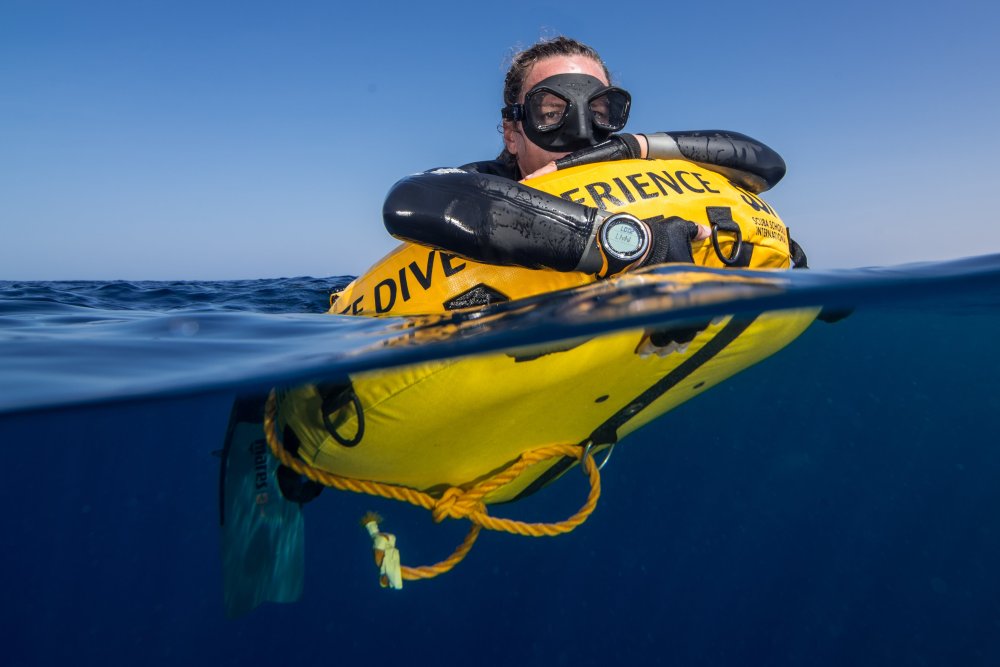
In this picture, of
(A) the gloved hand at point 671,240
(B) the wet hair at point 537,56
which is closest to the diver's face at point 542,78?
(B) the wet hair at point 537,56

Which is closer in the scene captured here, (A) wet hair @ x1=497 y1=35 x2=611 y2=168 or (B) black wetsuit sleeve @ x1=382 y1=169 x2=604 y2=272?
(B) black wetsuit sleeve @ x1=382 y1=169 x2=604 y2=272

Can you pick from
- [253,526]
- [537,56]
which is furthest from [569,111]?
[253,526]

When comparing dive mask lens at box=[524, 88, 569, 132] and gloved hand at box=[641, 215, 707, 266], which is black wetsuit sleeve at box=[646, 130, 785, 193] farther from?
gloved hand at box=[641, 215, 707, 266]

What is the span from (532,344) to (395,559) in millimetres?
1034

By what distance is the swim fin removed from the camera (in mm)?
2889

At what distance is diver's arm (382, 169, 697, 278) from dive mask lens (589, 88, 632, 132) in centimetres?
107

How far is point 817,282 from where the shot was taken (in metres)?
3.14

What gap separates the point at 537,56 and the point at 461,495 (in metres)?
2.36

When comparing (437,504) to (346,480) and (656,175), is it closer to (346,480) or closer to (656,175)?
(346,480)

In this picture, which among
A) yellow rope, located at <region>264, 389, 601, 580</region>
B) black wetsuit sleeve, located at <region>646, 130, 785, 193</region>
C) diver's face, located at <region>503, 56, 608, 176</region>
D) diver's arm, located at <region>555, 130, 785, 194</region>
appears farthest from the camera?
diver's face, located at <region>503, 56, 608, 176</region>

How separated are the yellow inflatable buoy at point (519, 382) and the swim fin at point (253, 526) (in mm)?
292

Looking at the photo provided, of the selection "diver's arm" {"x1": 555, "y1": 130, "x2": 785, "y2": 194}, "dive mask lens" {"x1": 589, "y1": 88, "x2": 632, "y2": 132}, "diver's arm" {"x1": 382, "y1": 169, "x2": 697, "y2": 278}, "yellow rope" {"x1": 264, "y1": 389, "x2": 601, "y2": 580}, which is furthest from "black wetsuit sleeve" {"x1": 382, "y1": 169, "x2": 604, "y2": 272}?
"dive mask lens" {"x1": 589, "y1": 88, "x2": 632, "y2": 132}

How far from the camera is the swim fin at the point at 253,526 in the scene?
2.89m

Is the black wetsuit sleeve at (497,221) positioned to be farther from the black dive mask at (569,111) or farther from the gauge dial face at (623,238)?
the black dive mask at (569,111)
